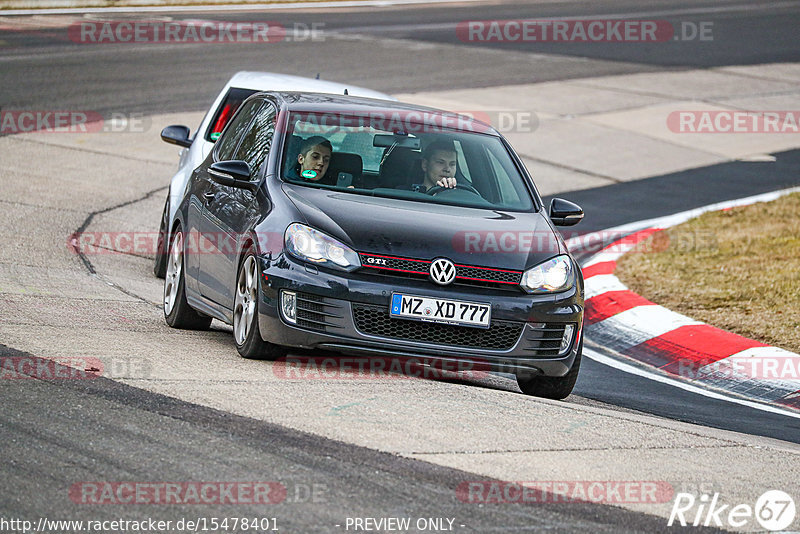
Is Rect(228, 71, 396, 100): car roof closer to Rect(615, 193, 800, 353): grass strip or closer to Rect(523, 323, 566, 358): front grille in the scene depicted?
Rect(615, 193, 800, 353): grass strip

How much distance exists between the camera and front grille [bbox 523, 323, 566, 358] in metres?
7.39

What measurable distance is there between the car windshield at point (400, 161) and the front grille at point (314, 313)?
3.33 feet

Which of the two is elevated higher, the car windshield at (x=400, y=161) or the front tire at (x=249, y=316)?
the car windshield at (x=400, y=161)

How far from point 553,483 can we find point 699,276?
7099 millimetres

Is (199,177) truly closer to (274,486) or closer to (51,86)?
(274,486)

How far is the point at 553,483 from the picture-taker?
18.2 ft

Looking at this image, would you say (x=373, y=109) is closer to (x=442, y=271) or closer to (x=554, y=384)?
(x=442, y=271)

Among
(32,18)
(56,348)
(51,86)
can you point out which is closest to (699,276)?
(56,348)

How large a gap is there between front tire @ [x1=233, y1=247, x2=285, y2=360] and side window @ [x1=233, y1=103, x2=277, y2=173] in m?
0.87

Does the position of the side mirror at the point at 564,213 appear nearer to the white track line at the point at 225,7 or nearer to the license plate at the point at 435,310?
the license plate at the point at 435,310

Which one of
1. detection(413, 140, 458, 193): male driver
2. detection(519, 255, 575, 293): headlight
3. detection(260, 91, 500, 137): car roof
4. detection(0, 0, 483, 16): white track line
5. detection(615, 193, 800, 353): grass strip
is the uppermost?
detection(260, 91, 500, 137): car roof

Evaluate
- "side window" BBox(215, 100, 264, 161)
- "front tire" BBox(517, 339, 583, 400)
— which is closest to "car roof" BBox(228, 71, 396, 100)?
"side window" BBox(215, 100, 264, 161)

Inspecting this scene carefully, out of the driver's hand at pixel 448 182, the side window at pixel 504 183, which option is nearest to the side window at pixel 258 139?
the driver's hand at pixel 448 182

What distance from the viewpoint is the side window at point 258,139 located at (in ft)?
27.2
